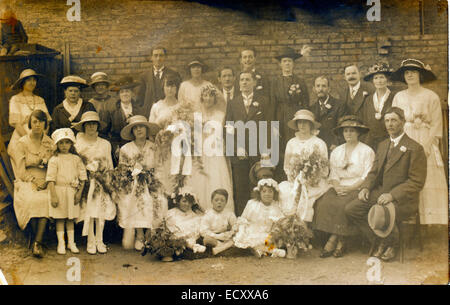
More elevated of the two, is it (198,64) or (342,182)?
(198,64)

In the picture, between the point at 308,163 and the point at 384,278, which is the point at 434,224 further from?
the point at 308,163

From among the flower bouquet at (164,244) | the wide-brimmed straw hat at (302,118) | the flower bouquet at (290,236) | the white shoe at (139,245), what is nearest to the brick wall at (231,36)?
the wide-brimmed straw hat at (302,118)

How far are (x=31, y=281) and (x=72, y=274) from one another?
464 mm

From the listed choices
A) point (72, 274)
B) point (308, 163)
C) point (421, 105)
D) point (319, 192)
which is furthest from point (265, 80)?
point (72, 274)

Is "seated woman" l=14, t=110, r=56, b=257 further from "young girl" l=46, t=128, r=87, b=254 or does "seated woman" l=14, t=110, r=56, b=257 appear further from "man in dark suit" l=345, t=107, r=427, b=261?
"man in dark suit" l=345, t=107, r=427, b=261

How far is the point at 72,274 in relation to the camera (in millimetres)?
5258

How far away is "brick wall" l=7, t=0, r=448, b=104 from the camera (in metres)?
5.39

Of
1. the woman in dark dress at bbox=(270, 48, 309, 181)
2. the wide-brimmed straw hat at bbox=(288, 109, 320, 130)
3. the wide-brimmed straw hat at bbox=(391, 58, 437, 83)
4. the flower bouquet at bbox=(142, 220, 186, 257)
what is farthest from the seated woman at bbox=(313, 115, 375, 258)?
the flower bouquet at bbox=(142, 220, 186, 257)

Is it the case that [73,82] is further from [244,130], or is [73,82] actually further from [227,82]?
[244,130]

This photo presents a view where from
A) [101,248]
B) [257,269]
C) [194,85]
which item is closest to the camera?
[257,269]

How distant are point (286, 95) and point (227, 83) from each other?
0.67 metres

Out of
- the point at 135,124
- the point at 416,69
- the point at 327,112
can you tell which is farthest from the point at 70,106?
the point at 416,69

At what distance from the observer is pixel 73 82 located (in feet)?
17.9

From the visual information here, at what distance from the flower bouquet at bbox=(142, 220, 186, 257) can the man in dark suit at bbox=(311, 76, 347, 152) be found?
1.95m
